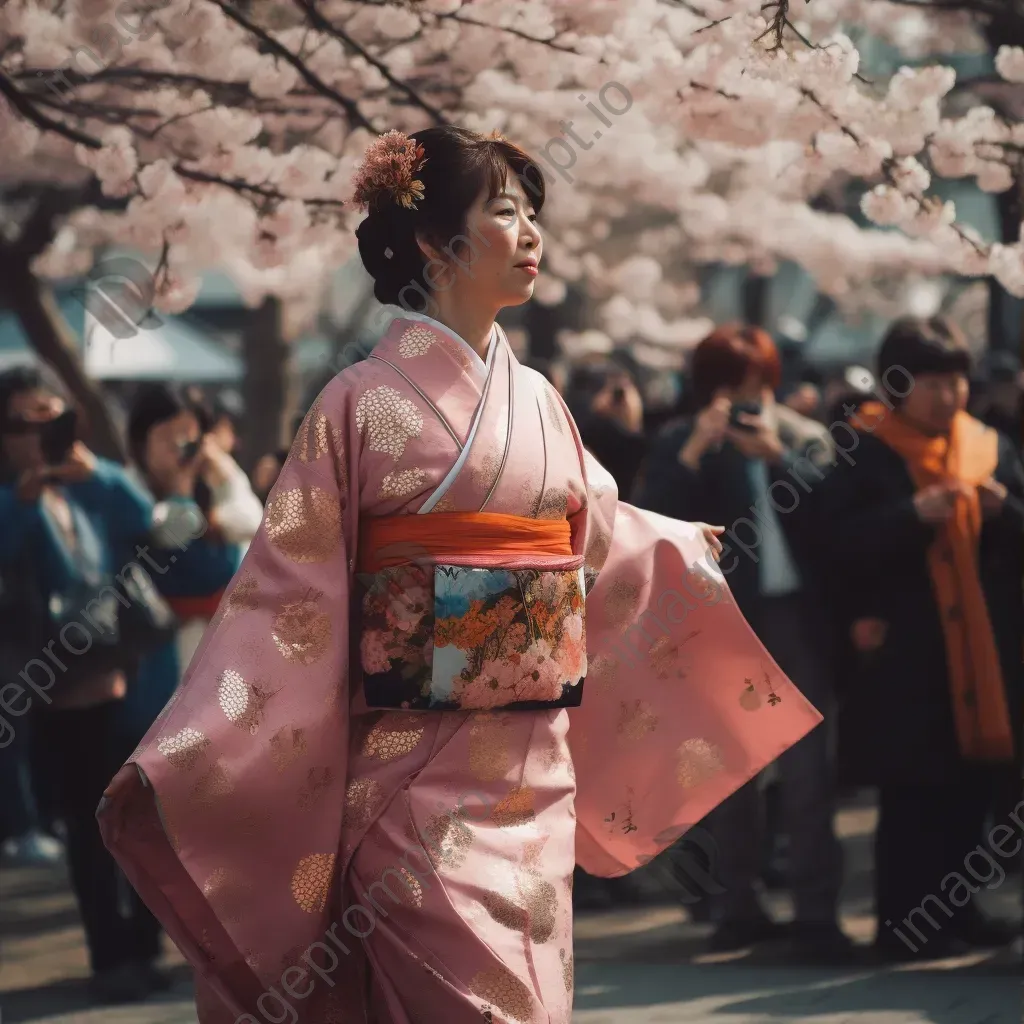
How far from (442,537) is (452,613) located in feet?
0.52

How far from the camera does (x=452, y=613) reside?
364 centimetres

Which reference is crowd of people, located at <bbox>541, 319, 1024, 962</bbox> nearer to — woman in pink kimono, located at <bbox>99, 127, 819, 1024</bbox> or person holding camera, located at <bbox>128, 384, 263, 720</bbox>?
person holding camera, located at <bbox>128, 384, 263, 720</bbox>

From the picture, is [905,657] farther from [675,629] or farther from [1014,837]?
[675,629]

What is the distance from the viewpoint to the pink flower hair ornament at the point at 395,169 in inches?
150

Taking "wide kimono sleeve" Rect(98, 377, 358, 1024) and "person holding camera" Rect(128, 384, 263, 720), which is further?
"person holding camera" Rect(128, 384, 263, 720)

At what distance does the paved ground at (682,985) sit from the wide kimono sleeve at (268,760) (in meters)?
1.81

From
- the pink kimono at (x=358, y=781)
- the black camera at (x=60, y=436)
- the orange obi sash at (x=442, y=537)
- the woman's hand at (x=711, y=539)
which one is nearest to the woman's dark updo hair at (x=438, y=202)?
the pink kimono at (x=358, y=781)

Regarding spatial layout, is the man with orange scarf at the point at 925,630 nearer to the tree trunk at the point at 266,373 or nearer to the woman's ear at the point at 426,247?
the woman's ear at the point at 426,247

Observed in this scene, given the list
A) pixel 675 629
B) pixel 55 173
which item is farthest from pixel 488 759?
pixel 55 173

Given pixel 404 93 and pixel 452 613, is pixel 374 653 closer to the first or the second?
pixel 452 613

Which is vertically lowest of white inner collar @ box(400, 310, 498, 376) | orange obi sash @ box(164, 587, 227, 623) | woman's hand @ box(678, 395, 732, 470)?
orange obi sash @ box(164, 587, 227, 623)

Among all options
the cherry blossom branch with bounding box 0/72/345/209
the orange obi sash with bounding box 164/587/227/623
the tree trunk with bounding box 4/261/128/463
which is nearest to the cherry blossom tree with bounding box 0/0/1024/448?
the cherry blossom branch with bounding box 0/72/345/209

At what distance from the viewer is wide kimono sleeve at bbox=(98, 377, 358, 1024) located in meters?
3.58

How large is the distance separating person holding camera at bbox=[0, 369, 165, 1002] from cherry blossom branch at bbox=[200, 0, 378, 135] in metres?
1.42
